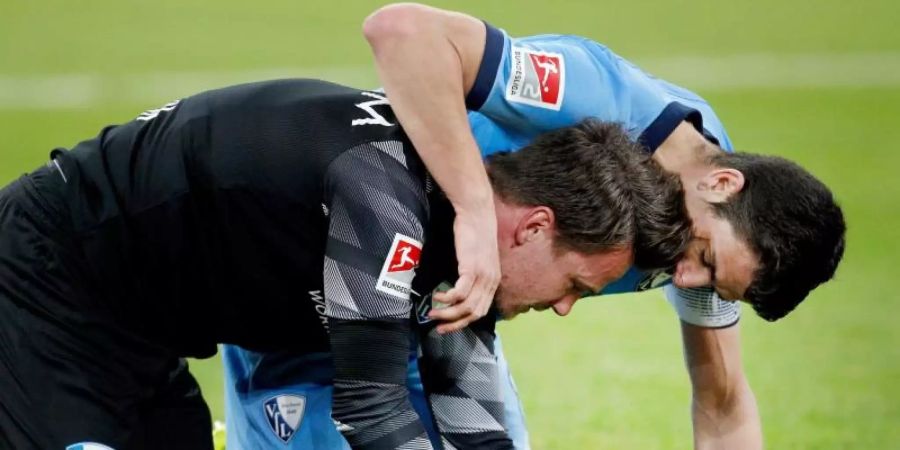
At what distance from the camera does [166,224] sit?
10.9ft

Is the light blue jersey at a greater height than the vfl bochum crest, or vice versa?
the light blue jersey

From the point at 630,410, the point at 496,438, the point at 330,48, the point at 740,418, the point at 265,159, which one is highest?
the point at 265,159

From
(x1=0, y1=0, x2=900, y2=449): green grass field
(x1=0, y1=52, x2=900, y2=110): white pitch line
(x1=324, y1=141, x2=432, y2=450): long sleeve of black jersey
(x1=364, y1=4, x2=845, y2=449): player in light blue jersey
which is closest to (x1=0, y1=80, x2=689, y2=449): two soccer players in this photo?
(x1=324, y1=141, x2=432, y2=450): long sleeve of black jersey

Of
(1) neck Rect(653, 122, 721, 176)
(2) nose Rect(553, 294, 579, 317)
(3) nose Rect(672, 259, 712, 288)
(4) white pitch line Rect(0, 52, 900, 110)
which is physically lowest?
(4) white pitch line Rect(0, 52, 900, 110)

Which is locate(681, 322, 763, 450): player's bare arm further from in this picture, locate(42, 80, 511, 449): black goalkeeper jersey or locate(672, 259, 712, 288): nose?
locate(42, 80, 511, 449): black goalkeeper jersey

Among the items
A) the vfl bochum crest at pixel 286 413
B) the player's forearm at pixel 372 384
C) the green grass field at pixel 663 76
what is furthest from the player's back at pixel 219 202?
the green grass field at pixel 663 76

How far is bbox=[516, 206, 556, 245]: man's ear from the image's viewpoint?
329cm

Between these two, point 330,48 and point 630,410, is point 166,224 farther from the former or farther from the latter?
point 330,48

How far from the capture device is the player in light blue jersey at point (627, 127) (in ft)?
11.1

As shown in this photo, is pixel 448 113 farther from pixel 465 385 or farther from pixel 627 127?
pixel 465 385

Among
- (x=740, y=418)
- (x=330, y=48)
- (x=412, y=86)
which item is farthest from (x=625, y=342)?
(x=330, y=48)

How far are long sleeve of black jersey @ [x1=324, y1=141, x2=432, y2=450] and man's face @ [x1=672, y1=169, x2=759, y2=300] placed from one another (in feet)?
2.77

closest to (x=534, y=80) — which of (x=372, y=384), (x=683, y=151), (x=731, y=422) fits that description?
(x=683, y=151)

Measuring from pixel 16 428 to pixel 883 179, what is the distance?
6004 mm
